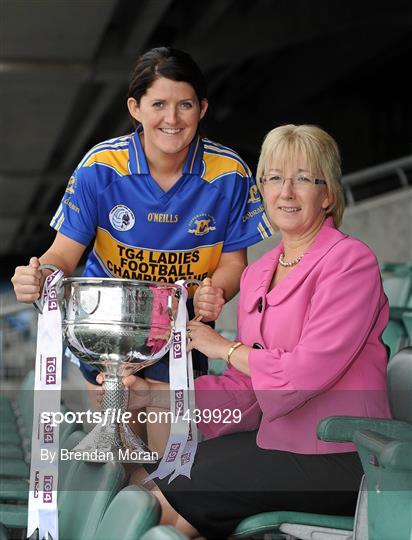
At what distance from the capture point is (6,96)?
470 inches

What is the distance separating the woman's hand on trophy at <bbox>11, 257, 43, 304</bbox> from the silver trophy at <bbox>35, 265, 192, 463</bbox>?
0.11 m

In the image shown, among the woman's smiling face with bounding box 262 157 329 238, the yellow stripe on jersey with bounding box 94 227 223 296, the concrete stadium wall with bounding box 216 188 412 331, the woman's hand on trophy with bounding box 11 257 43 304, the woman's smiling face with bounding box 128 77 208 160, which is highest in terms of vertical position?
the concrete stadium wall with bounding box 216 188 412 331

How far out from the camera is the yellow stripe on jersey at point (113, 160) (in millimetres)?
2289

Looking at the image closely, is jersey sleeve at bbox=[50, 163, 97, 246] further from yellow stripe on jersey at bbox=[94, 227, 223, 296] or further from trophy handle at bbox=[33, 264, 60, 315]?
trophy handle at bbox=[33, 264, 60, 315]

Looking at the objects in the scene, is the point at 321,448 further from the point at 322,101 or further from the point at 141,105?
the point at 322,101

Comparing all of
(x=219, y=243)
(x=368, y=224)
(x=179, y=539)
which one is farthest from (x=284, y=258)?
(x=368, y=224)

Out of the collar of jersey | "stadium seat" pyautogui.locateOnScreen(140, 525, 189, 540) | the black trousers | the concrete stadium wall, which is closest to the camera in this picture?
A: "stadium seat" pyautogui.locateOnScreen(140, 525, 189, 540)

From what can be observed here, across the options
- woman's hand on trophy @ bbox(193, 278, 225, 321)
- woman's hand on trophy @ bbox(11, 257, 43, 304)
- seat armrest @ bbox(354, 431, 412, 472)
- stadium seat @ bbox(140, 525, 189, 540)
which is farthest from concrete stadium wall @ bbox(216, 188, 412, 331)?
stadium seat @ bbox(140, 525, 189, 540)

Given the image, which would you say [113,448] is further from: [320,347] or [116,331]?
[320,347]

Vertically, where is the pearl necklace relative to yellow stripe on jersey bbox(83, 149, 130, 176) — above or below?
below

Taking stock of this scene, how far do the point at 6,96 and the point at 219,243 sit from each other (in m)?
10.1

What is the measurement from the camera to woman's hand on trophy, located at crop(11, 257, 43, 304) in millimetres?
1999

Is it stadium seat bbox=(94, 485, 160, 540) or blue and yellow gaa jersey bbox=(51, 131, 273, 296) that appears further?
blue and yellow gaa jersey bbox=(51, 131, 273, 296)

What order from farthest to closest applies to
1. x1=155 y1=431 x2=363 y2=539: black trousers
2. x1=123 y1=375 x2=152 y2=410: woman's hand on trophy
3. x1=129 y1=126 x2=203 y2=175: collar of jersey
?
1. x1=129 y1=126 x2=203 y2=175: collar of jersey
2. x1=123 y1=375 x2=152 y2=410: woman's hand on trophy
3. x1=155 y1=431 x2=363 y2=539: black trousers
